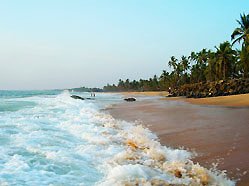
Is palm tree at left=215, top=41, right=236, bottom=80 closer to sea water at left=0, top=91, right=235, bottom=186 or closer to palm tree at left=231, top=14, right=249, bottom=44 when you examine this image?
palm tree at left=231, top=14, right=249, bottom=44

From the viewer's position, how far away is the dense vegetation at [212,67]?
37.8 m

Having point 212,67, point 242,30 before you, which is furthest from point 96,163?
point 212,67

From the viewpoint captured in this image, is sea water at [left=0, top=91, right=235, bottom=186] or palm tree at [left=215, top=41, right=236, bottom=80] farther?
palm tree at [left=215, top=41, right=236, bottom=80]

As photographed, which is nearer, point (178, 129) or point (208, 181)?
point (208, 181)

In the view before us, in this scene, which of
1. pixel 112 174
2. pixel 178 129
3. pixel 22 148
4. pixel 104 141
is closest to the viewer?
pixel 112 174

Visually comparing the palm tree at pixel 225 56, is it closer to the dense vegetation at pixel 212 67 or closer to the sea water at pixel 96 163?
the dense vegetation at pixel 212 67

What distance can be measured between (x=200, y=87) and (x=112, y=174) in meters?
45.3

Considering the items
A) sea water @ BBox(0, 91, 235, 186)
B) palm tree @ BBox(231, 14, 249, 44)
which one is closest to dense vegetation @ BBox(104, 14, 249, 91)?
palm tree @ BBox(231, 14, 249, 44)

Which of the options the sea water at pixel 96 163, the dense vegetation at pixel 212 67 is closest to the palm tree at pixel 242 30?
the dense vegetation at pixel 212 67

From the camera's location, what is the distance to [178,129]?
11789 mm

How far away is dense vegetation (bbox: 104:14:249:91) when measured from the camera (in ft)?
124

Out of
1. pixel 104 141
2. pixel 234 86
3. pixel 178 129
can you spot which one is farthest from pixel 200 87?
pixel 104 141

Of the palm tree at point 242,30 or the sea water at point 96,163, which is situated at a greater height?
the palm tree at point 242,30

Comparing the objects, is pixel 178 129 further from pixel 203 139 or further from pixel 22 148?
pixel 22 148
